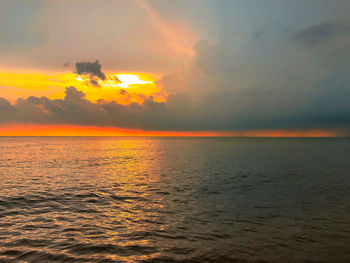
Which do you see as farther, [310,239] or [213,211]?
[213,211]

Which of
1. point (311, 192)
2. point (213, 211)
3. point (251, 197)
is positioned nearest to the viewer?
point (213, 211)

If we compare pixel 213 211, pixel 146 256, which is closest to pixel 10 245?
pixel 146 256

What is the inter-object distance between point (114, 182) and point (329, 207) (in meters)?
28.0

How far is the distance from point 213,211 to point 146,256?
9969 mm

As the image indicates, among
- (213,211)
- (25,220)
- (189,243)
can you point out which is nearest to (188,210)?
(213,211)

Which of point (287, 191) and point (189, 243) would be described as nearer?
point (189, 243)

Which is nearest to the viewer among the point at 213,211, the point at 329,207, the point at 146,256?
the point at 146,256

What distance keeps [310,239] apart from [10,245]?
18.0 m

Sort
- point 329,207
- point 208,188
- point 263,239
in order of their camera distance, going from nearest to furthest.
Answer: point 263,239
point 329,207
point 208,188

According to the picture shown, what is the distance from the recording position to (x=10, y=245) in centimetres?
1337

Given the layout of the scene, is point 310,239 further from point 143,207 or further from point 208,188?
point 208,188

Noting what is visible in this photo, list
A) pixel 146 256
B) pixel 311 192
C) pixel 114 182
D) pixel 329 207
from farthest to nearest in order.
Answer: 1. pixel 114 182
2. pixel 311 192
3. pixel 329 207
4. pixel 146 256

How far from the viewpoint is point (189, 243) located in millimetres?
14086

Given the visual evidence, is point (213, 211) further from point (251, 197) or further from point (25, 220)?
point (25, 220)
